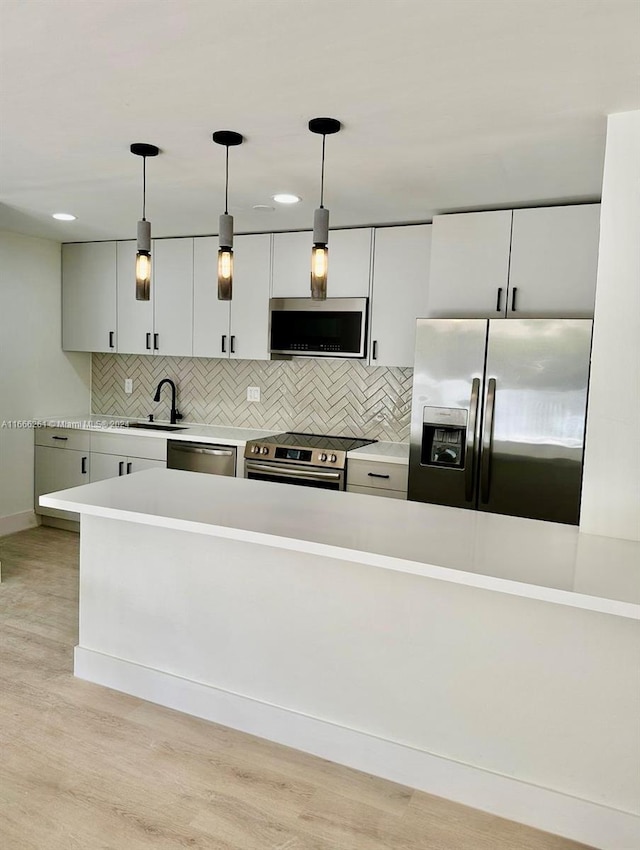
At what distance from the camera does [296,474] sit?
4430 millimetres

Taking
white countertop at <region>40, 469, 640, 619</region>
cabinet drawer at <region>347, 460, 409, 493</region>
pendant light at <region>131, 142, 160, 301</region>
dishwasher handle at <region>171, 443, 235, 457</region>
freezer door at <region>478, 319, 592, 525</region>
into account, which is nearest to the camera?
white countertop at <region>40, 469, 640, 619</region>

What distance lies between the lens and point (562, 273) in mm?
3629

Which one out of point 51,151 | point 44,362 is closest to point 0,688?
point 51,151

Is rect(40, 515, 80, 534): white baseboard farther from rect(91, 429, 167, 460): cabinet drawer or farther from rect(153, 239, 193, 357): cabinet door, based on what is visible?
rect(153, 239, 193, 357): cabinet door

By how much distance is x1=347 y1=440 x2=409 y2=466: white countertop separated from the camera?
4.18m

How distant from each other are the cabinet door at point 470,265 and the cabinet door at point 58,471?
3.18 metres

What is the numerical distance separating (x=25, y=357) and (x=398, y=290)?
3.16 m

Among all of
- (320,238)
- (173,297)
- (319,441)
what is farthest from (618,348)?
(173,297)

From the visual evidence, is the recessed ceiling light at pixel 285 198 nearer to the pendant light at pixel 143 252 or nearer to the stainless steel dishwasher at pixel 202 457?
the pendant light at pixel 143 252

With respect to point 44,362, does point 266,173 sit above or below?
above

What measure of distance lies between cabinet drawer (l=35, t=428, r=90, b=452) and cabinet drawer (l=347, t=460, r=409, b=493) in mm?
2357

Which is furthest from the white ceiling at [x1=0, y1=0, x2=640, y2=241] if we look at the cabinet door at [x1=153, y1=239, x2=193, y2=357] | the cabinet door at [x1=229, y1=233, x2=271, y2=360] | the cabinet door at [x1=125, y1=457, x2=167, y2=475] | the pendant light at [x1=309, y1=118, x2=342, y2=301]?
the cabinet door at [x1=125, y1=457, x2=167, y2=475]

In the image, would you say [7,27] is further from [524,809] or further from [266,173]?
[524,809]

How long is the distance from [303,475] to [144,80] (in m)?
2.73
